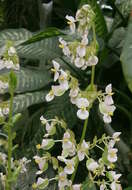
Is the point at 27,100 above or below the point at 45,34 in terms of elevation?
below

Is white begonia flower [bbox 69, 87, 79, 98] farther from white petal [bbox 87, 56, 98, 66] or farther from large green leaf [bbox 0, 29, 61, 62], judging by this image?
large green leaf [bbox 0, 29, 61, 62]

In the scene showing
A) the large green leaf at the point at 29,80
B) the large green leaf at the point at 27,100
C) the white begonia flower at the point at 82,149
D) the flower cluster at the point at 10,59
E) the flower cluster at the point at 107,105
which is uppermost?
the flower cluster at the point at 10,59

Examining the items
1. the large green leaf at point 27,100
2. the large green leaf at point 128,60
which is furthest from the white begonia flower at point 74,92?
the large green leaf at point 27,100

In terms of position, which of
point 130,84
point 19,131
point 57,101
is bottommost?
point 19,131

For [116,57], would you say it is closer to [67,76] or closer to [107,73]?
[107,73]

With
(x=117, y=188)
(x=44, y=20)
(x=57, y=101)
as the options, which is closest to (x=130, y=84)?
(x=117, y=188)

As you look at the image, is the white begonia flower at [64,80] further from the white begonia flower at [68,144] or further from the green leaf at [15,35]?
the green leaf at [15,35]

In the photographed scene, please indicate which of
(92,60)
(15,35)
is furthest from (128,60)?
(15,35)

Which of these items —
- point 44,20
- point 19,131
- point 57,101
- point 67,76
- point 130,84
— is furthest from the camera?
point 44,20

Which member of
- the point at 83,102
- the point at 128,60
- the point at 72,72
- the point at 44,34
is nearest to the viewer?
the point at 83,102

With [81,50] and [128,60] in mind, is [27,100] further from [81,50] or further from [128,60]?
[81,50]

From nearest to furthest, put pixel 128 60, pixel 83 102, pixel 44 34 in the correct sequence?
pixel 83 102
pixel 128 60
pixel 44 34

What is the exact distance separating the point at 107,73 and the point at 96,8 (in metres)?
0.21

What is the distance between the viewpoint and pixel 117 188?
582 mm
